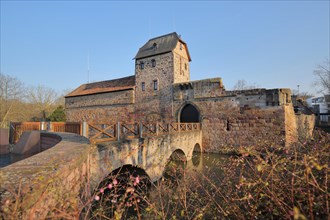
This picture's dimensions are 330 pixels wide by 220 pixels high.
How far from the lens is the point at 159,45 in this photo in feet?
61.7

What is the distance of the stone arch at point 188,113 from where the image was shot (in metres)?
16.1

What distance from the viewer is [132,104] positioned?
19078 mm

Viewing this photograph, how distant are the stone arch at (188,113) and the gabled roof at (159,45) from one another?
5833 millimetres

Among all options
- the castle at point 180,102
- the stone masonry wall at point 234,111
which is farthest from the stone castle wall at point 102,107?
the stone masonry wall at point 234,111

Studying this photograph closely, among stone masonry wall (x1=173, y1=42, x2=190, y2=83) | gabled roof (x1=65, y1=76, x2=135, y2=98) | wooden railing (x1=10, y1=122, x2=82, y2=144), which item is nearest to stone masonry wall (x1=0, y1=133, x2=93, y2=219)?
wooden railing (x1=10, y1=122, x2=82, y2=144)

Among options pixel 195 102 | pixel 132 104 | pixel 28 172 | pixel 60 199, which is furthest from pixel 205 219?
pixel 132 104

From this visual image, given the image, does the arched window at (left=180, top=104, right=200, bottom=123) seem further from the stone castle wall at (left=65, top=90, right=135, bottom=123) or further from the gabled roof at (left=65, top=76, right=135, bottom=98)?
the gabled roof at (left=65, top=76, right=135, bottom=98)

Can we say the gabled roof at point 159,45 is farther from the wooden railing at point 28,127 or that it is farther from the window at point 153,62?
the wooden railing at point 28,127

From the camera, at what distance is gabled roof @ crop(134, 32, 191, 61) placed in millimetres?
17812

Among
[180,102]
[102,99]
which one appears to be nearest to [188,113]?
[180,102]

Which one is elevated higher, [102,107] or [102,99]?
[102,99]

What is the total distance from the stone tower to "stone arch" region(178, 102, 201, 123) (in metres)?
0.89

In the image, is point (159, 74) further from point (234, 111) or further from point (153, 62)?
point (234, 111)

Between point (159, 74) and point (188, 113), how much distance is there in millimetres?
4989
